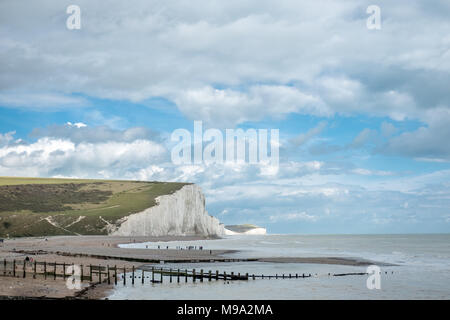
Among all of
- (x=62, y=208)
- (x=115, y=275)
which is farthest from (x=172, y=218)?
(x=115, y=275)

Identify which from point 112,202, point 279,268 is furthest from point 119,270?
point 112,202

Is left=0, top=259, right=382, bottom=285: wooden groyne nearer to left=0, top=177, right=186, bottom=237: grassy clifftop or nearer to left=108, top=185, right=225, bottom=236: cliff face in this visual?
left=0, top=177, right=186, bottom=237: grassy clifftop

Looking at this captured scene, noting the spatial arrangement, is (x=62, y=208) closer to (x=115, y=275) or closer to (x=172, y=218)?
(x=172, y=218)

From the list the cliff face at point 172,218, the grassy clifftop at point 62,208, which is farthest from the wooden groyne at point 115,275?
the cliff face at point 172,218

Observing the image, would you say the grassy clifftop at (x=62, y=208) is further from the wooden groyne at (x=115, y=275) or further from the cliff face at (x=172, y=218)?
the wooden groyne at (x=115, y=275)

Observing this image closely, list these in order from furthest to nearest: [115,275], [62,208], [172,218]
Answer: [172,218]
[62,208]
[115,275]

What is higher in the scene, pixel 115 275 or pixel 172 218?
pixel 115 275
